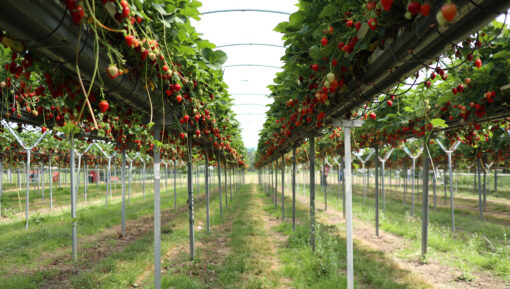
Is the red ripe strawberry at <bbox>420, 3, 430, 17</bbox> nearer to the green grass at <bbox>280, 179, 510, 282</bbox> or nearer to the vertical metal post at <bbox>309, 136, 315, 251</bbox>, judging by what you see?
the vertical metal post at <bbox>309, 136, 315, 251</bbox>

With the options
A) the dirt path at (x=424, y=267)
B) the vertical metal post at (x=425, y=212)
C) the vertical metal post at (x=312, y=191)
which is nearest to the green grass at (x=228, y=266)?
the vertical metal post at (x=312, y=191)

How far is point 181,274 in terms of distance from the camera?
4941mm

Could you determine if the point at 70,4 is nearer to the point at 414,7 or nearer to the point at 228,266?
the point at 414,7

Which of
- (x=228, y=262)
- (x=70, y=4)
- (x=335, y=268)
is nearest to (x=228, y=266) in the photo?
(x=228, y=262)

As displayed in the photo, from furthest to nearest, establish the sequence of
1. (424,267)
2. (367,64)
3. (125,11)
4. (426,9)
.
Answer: (424,267)
(367,64)
(125,11)
(426,9)

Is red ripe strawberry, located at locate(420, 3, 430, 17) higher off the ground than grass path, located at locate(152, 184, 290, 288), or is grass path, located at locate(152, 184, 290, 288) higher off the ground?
red ripe strawberry, located at locate(420, 3, 430, 17)

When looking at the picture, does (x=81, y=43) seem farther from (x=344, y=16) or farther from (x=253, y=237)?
(x=253, y=237)

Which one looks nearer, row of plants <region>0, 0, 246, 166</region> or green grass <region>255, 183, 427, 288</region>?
row of plants <region>0, 0, 246, 166</region>

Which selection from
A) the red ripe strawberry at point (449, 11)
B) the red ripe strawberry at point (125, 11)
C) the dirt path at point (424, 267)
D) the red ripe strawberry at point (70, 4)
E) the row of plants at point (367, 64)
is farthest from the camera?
the dirt path at point (424, 267)

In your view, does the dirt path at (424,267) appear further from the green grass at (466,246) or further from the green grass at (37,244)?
the green grass at (37,244)

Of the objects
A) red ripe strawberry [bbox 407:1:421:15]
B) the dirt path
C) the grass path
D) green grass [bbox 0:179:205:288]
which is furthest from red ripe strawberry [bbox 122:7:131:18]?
the dirt path

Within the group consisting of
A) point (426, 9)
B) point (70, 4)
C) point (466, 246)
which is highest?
point (70, 4)

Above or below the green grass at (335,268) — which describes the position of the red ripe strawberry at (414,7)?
above

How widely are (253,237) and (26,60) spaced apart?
671 centimetres
